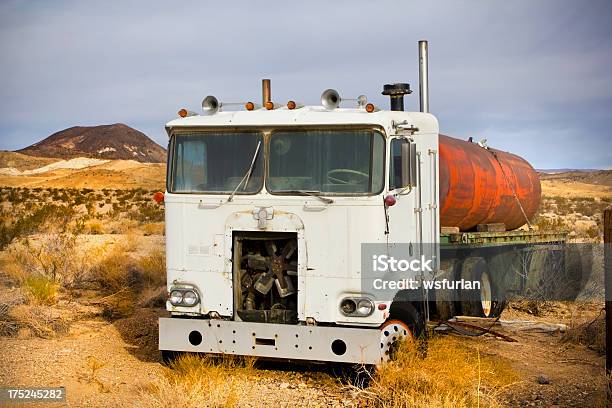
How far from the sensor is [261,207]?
8.94m

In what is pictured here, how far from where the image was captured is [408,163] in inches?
352

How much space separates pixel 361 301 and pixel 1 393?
377 cm

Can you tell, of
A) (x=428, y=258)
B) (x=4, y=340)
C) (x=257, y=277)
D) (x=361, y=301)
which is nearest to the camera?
(x=361, y=301)

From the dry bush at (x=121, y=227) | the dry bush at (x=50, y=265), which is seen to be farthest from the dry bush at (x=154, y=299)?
the dry bush at (x=121, y=227)

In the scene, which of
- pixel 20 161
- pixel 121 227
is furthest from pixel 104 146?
pixel 121 227

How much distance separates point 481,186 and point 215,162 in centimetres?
474

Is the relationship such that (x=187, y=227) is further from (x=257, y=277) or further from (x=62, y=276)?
(x=62, y=276)

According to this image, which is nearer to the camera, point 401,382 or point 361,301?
point 401,382

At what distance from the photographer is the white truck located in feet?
28.3

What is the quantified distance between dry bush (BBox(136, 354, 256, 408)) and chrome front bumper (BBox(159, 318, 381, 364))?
0.66ft

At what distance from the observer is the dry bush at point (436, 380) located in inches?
291

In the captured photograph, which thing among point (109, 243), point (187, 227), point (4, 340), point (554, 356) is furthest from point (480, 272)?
point (109, 243)

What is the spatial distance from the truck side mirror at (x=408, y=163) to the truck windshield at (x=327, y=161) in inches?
12.9

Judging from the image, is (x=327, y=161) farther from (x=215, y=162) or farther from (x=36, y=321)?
(x=36, y=321)
